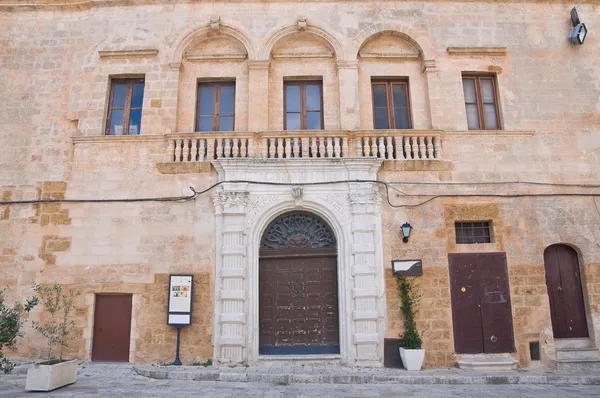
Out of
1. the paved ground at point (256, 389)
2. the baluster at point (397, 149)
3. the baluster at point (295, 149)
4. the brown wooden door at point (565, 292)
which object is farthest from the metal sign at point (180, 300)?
the brown wooden door at point (565, 292)

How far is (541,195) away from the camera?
9531 mm

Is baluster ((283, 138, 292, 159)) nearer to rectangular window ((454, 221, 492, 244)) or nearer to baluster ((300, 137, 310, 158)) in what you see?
baluster ((300, 137, 310, 158))

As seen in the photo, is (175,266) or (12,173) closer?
(175,266)

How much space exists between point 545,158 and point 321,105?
17.0 ft

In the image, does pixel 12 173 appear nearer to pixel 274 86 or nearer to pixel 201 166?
pixel 201 166

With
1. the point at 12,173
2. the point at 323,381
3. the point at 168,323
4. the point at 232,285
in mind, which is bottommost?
the point at 323,381

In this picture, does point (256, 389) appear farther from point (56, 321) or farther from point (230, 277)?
point (56, 321)

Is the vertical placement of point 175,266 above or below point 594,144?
below

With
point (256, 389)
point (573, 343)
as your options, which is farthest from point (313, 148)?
point (573, 343)

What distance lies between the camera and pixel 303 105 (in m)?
10.4

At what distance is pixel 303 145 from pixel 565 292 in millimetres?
6462

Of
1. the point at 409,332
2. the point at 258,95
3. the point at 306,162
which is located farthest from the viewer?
the point at 258,95

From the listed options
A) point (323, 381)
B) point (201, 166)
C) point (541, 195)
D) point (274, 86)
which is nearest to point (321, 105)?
point (274, 86)

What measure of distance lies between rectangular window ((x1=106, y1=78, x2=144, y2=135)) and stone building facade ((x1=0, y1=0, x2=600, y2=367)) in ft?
0.17
